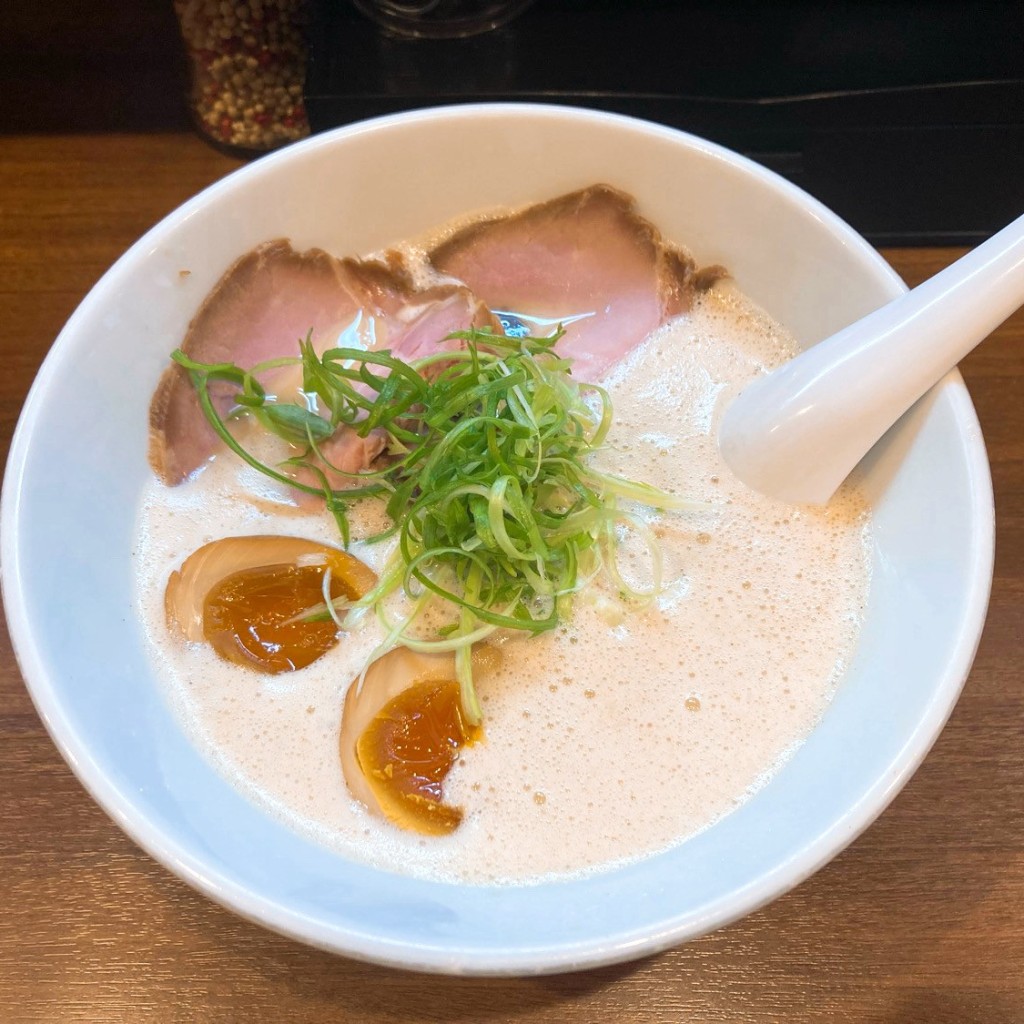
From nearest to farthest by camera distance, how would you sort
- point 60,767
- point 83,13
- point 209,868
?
point 209,868 → point 60,767 → point 83,13

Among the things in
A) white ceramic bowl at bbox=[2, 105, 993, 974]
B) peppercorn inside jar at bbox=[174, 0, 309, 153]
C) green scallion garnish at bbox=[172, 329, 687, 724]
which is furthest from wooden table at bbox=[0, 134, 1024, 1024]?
peppercorn inside jar at bbox=[174, 0, 309, 153]

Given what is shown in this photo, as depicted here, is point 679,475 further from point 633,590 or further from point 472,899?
point 472,899

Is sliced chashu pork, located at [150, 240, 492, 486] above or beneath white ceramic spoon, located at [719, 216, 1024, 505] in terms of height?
beneath

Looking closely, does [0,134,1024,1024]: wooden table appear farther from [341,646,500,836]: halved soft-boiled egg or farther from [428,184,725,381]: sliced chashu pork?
[428,184,725,381]: sliced chashu pork

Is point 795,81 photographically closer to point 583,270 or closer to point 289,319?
point 583,270

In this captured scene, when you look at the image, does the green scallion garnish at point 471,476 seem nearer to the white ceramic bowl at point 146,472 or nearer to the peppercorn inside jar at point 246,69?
the white ceramic bowl at point 146,472

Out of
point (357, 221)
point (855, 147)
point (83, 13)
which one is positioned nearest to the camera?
point (357, 221)

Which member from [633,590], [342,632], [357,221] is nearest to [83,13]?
[357,221]
